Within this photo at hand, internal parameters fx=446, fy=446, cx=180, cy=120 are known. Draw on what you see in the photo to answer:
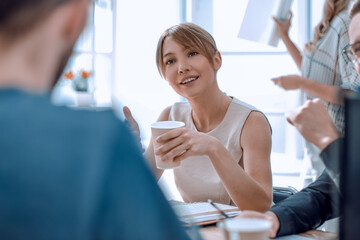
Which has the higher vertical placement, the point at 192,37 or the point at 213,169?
the point at 192,37

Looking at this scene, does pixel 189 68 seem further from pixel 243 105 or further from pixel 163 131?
pixel 163 131

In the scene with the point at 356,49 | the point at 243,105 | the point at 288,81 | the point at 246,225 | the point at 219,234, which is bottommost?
the point at 219,234

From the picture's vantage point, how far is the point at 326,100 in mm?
1928

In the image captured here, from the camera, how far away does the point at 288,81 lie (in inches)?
66.6

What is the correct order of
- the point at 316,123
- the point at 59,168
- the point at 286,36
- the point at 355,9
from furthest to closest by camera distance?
the point at 286,36 < the point at 355,9 < the point at 316,123 < the point at 59,168

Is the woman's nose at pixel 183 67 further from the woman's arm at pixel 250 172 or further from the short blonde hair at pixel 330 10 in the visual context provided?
the short blonde hair at pixel 330 10

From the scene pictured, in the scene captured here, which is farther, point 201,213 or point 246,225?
point 201,213

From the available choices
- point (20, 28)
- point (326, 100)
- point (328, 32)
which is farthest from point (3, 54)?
point (328, 32)

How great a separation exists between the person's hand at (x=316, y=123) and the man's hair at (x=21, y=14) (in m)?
0.54

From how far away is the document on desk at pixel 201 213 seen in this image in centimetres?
124

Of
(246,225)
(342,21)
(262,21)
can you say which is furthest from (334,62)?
(246,225)

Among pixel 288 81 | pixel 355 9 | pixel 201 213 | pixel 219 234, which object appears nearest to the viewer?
pixel 219 234

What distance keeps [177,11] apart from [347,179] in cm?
387

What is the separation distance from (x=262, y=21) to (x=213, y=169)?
0.91 metres
